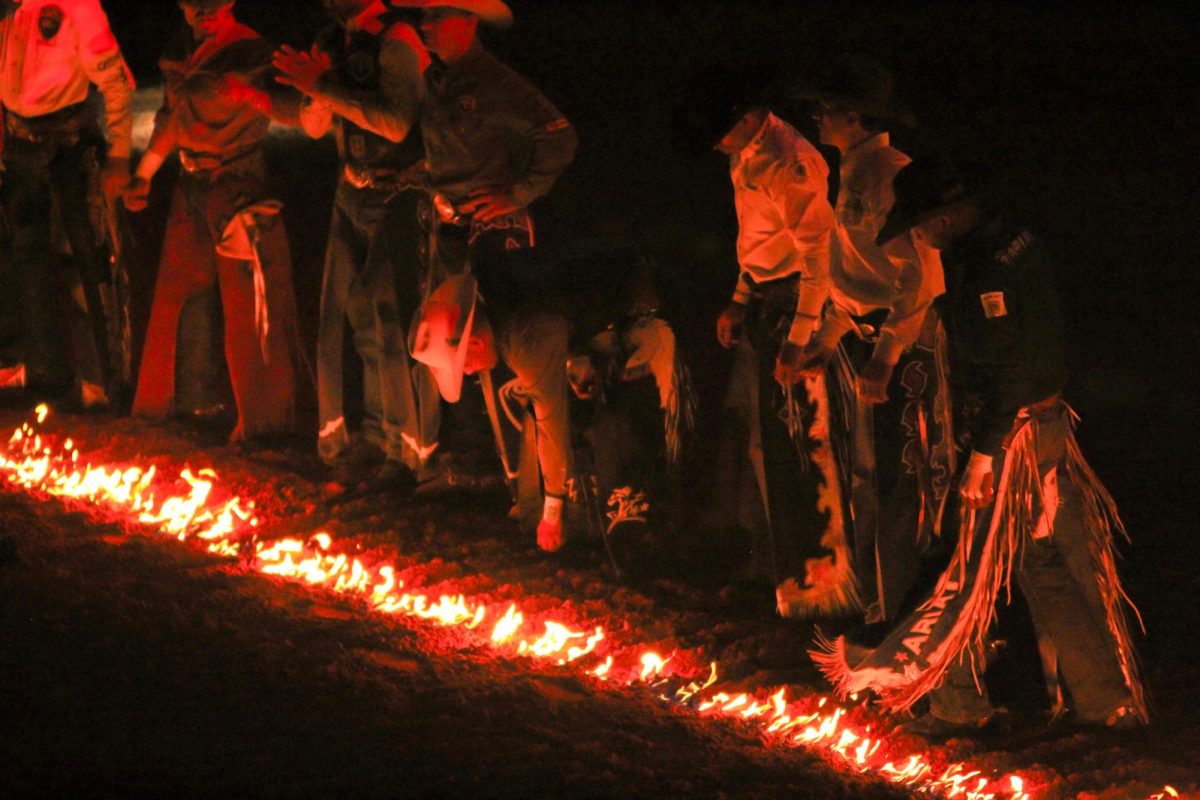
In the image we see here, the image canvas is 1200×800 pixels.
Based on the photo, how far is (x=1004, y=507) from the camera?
518 centimetres

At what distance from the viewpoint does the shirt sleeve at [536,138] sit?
7.02 meters

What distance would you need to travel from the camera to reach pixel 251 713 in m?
5.27

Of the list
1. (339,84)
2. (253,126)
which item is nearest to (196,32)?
(253,126)

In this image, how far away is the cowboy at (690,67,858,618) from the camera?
591 cm

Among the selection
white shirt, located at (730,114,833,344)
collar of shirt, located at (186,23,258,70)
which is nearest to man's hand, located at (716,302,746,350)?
white shirt, located at (730,114,833,344)

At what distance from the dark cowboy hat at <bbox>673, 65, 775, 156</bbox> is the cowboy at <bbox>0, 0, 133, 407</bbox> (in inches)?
142

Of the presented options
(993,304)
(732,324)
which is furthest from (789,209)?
(993,304)

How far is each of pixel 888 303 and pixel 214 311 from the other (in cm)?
449

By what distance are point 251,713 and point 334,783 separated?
23.0 inches

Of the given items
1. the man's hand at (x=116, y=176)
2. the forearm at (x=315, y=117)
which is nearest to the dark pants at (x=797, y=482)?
the forearm at (x=315, y=117)

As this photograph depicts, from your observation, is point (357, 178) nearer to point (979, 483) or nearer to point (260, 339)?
point (260, 339)

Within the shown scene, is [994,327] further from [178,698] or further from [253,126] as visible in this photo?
[253,126]

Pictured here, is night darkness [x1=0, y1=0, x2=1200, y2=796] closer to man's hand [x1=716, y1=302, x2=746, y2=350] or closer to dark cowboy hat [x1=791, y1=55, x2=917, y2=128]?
dark cowboy hat [x1=791, y1=55, x2=917, y2=128]

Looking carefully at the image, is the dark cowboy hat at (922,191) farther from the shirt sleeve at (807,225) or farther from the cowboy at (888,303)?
the shirt sleeve at (807,225)
